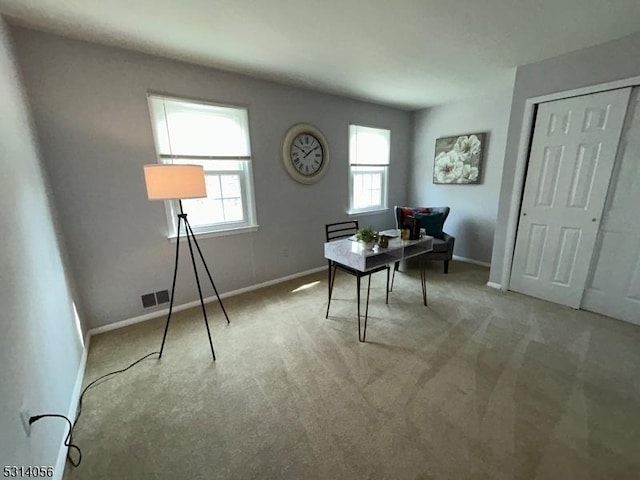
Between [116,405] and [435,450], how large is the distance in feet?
6.27

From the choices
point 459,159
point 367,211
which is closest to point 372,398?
point 367,211

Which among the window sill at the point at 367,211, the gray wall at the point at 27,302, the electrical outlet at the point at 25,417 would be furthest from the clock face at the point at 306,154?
the electrical outlet at the point at 25,417

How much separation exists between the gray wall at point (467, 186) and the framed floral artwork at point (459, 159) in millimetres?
93

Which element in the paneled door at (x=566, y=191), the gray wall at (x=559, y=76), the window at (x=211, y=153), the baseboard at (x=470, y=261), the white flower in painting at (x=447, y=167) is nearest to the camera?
the gray wall at (x=559, y=76)

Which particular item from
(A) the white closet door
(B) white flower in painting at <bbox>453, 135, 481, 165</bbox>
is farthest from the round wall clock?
(A) the white closet door

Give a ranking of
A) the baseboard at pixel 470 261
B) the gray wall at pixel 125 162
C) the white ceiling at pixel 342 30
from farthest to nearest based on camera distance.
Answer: the baseboard at pixel 470 261 → the gray wall at pixel 125 162 → the white ceiling at pixel 342 30

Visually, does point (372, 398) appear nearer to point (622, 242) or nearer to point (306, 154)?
point (622, 242)

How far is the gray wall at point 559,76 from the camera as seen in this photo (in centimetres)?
210

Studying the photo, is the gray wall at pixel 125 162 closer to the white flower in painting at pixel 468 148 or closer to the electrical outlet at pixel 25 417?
the electrical outlet at pixel 25 417

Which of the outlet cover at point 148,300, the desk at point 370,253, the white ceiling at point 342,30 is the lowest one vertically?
the outlet cover at point 148,300

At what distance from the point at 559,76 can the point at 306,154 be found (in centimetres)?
268

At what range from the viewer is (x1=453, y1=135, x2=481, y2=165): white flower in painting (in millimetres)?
3736

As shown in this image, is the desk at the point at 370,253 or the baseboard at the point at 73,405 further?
the desk at the point at 370,253

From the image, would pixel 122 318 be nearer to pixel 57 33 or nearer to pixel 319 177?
pixel 57 33
